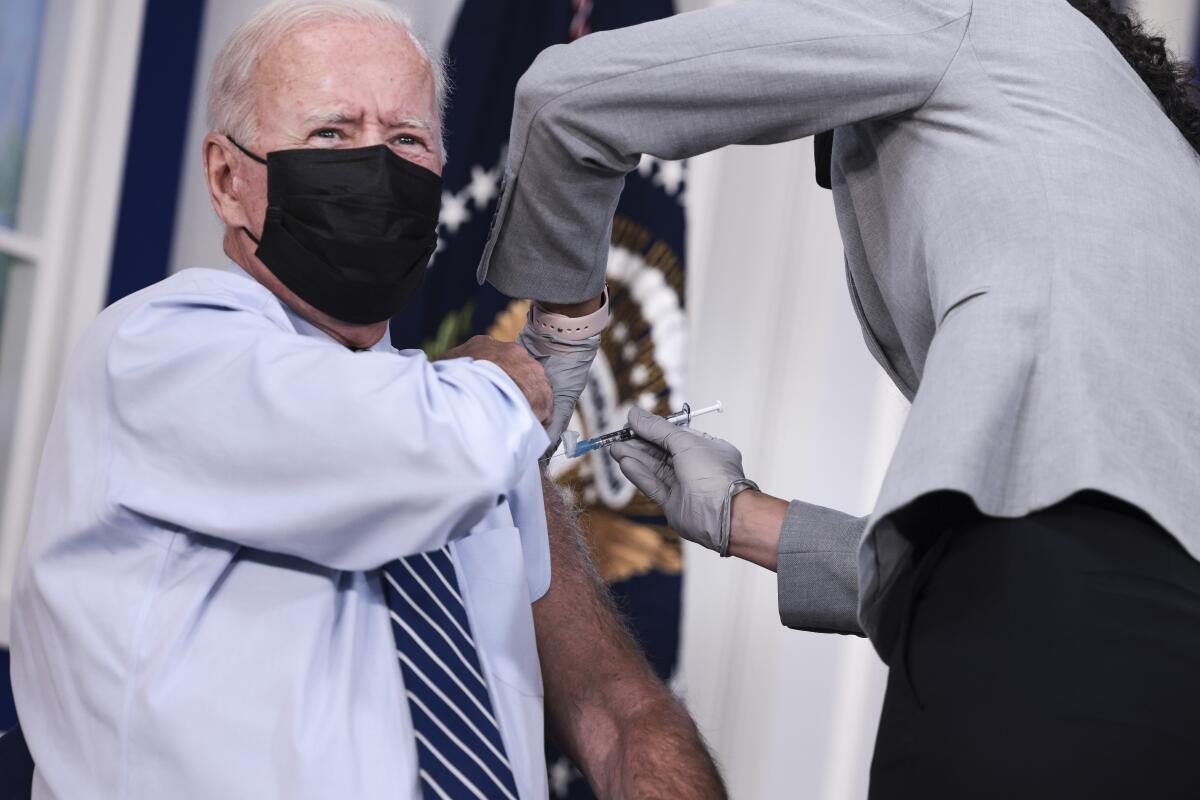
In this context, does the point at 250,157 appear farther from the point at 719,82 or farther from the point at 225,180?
the point at 719,82

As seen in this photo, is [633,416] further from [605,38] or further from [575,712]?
[605,38]

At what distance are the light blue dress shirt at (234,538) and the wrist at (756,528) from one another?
16.9 inches

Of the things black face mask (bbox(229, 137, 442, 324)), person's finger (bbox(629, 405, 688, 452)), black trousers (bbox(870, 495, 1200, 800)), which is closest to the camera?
black trousers (bbox(870, 495, 1200, 800))

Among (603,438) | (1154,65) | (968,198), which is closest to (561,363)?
(603,438)

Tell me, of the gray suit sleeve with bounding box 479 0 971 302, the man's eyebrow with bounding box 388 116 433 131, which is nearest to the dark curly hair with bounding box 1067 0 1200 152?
the gray suit sleeve with bounding box 479 0 971 302

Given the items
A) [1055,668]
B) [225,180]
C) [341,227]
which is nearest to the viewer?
[1055,668]

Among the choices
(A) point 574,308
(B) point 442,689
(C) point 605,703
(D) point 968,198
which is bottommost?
(C) point 605,703

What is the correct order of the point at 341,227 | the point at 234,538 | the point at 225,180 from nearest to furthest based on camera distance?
the point at 234,538 < the point at 341,227 < the point at 225,180

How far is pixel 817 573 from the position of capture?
1.62 m

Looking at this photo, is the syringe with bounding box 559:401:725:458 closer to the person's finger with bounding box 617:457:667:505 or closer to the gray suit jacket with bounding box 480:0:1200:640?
the person's finger with bounding box 617:457:667:505

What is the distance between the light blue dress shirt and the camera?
1.28m

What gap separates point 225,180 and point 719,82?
702 mm

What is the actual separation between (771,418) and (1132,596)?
1910mm

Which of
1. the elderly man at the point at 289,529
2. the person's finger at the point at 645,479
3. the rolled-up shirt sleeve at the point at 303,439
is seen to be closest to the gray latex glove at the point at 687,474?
the person's finger at the point at 645,479
